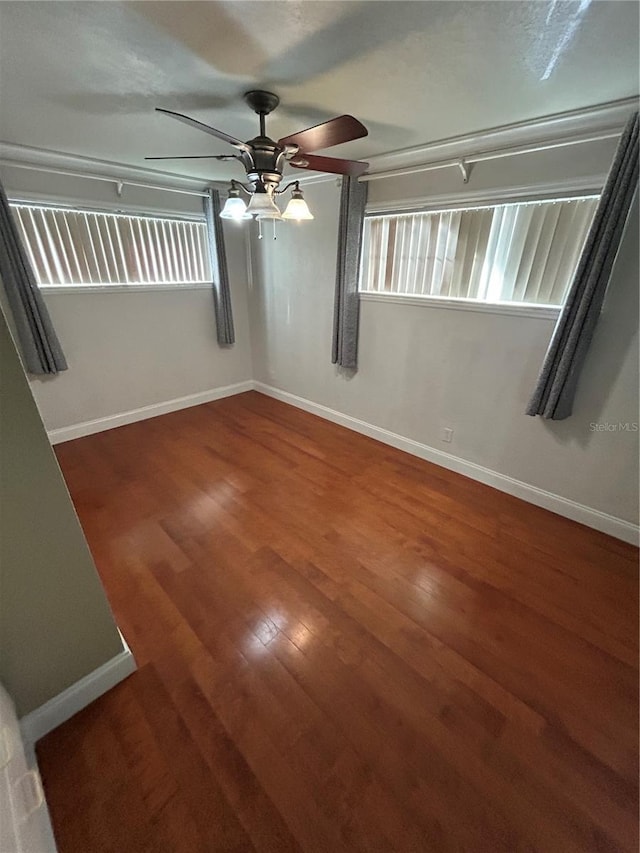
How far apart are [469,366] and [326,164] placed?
1653 mm

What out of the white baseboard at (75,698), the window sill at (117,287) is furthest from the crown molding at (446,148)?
the white baseboard at (75,698)

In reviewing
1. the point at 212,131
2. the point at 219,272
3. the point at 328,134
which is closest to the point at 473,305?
the point at 328,134

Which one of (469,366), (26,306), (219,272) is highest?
(219,272)

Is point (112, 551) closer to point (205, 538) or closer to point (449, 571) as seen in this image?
point (205, 538)

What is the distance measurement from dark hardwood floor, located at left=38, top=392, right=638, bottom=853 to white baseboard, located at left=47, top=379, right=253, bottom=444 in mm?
991

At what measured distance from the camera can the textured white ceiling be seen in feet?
3.61

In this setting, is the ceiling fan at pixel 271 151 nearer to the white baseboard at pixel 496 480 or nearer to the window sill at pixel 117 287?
the window sill at pixel 117 287

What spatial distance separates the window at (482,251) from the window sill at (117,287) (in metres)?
1.88

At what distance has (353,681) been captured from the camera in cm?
143

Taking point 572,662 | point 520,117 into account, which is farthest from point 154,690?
point 520,117

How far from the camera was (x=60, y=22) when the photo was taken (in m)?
1.15

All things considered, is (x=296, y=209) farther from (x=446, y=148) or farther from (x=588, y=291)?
(x=588, y=291)

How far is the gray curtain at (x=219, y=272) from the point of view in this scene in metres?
3.52

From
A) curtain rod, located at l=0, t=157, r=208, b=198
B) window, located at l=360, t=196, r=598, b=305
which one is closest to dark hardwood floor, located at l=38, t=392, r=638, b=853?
window, located at l=360, t=196, r=598, b=305
